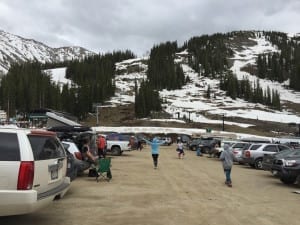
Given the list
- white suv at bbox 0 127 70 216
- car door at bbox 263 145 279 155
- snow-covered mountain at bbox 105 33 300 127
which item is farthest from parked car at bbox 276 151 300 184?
snow-covered mountain at bbox 105 33 300 127

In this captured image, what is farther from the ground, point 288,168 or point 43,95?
point 43,95

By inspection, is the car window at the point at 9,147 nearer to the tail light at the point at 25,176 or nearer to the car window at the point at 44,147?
the tail light at the point at 25,176

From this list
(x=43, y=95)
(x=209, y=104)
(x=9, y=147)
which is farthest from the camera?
(x=209, y=104)

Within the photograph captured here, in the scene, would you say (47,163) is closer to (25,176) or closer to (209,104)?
(25,176)

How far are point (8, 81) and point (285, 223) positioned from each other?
124595 mm

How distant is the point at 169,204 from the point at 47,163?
449 centimetres

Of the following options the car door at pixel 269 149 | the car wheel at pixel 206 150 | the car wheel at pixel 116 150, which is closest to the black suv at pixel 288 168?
the car door at pixel 269 149

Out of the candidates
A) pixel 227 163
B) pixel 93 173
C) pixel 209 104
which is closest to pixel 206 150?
pixel 93 173

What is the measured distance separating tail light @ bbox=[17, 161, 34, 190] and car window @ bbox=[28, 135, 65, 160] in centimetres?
33

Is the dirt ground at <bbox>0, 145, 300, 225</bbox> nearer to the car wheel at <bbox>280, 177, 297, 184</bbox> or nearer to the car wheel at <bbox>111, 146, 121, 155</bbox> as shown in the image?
the car wheel at <bbox>280, 177, 297, 184</bbox>

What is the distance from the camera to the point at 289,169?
649 inches

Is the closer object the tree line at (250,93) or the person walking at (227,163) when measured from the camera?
the person walking at (227,163)

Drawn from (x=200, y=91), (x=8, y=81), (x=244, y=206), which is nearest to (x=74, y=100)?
(x=8, y=81)

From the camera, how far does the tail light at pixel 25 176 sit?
23.6 feet
